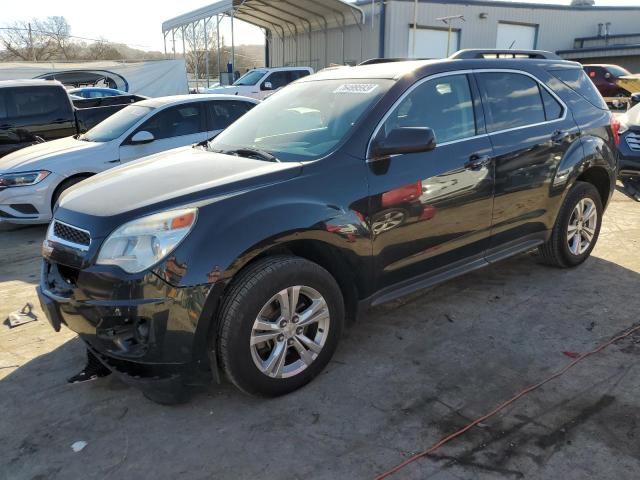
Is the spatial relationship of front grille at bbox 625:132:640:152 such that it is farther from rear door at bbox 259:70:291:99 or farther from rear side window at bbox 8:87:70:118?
rear door at bbox 259:70:291:99

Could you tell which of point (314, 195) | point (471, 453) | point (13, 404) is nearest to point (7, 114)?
point (13, 404)

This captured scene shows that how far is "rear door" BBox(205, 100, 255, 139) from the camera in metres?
7.50

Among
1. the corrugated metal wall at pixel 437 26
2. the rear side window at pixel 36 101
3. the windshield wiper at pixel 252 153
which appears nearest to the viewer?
the windshield wiper at pixel 252 153

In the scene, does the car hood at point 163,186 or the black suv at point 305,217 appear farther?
the car hood at point 163,186

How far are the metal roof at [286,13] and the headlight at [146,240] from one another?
21.9 metres

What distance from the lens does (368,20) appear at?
27000 mm

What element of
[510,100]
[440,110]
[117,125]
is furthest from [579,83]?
[117,125]

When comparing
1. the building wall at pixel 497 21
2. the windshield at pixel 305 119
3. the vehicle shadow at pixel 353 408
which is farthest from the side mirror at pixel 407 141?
the building wall at pixel 497 21

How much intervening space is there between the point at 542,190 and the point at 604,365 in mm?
1541

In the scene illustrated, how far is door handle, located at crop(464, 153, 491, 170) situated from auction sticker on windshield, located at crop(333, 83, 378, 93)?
839mm

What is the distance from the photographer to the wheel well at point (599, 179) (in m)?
4.87

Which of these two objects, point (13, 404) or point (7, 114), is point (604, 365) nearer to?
point (13, 404)

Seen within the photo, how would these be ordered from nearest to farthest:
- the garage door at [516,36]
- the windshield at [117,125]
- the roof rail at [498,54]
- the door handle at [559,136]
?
the roof rail at [498,54] < the door handle at [559,136] < the windshield at [117,125] < the garage door at [516,36]

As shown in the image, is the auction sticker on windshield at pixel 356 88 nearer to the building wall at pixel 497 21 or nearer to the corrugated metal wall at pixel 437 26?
the corrugated metal wall at pixel 437 26
